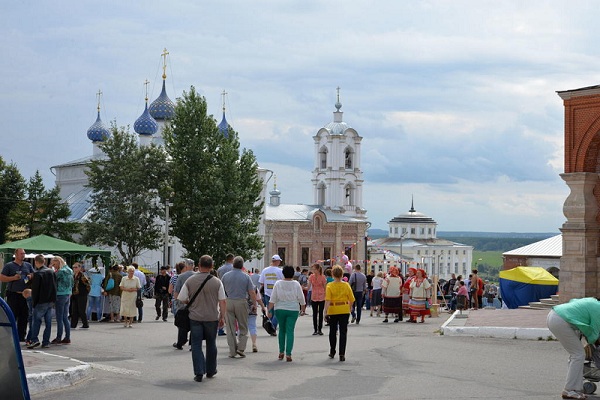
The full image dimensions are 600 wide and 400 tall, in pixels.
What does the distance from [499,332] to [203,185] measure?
33.2 meters

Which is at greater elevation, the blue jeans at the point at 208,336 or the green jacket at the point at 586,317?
the green jacket at the point at 586,317

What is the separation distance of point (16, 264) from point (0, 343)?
31.6ft

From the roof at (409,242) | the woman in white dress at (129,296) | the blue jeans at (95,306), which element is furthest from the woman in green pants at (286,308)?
the roof at (409,242)

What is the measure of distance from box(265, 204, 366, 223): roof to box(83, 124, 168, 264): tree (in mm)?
48702

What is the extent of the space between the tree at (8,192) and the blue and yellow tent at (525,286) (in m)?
32.9

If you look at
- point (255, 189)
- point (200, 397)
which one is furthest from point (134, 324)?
point (255, 189)

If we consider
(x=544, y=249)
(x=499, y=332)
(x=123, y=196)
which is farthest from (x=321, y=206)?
(x=499, y=332)

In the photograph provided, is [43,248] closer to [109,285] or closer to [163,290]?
[109,285]

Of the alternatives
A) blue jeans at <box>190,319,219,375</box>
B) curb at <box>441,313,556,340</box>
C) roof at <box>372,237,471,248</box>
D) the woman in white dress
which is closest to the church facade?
roof at <box>372,237,471,248</box>

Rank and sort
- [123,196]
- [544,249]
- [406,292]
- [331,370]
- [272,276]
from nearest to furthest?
[331,370] → [272,276] → [406,292] → [123,196] → [544,249]

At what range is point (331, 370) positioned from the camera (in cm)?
1436

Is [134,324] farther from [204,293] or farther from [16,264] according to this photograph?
[204,293]

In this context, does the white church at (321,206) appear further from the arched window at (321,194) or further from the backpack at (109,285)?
the backpack at (109,285)

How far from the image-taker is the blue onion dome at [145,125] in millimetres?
71750
